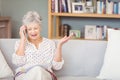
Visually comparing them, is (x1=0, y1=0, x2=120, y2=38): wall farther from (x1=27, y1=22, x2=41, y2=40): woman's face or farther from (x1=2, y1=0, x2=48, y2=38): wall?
(x1=27, y1=22, x2=41, y2=40): woman's face

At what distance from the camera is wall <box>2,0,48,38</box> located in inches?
161

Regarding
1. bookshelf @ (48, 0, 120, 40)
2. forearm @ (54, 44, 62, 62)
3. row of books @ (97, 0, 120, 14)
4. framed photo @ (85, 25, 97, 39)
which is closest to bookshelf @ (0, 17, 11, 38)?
bookshelf @ (48, 0, 120, 40)

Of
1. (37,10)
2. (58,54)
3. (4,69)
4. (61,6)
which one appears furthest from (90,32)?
(4,69)

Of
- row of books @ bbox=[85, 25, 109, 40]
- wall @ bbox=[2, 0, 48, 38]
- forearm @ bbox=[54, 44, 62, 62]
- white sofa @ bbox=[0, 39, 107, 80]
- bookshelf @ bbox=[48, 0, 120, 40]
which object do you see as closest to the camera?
forearm @ bbox=[54, 44, 62, 62]

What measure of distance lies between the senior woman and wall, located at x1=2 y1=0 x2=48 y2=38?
191 cm

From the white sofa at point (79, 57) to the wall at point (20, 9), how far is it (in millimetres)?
1783

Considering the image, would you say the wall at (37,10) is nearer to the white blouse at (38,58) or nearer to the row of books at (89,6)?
the row of books at (89,6)

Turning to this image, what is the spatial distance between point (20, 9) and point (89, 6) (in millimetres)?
1282

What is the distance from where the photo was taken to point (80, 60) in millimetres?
2348

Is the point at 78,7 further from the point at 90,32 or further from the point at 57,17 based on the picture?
the point at 57,17

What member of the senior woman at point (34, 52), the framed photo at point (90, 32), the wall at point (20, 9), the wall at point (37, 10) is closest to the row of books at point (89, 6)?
the framed photo at point (90, 32)

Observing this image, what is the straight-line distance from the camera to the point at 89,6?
346 cm

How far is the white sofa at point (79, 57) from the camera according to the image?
2.33 meters

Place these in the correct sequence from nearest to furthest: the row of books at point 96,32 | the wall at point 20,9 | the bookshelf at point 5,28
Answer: the row of books at point 96,32
the bookshelf at point 5,28
the wall at point 20,9
